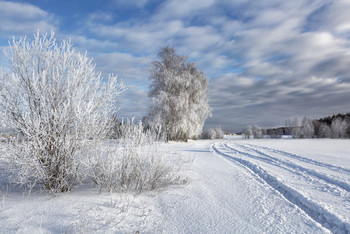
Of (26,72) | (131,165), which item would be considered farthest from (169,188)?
(26,72)

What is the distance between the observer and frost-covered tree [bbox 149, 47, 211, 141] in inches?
792

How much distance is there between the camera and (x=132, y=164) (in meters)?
4.65

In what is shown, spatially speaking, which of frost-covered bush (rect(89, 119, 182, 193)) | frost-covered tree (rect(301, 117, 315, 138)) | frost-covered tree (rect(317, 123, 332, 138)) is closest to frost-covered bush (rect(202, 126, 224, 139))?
frost-covered tree (rect(301, 117, 315, 138))

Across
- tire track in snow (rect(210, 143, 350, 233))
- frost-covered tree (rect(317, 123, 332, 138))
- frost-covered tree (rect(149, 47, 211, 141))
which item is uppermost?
frost-covered tree (rect(149, 47, 211, 141))

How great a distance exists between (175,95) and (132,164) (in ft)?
56.7

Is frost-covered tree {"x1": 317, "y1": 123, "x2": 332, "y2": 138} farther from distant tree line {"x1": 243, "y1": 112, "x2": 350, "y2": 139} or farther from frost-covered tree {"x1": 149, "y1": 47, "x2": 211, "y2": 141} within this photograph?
frost-covered tree {"x1": 149, "y1": 47, "x2": 211, "y2": 141}

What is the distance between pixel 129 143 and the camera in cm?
459

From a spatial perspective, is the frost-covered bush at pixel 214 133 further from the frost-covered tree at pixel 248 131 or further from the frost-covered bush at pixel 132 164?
the frost-covered bush at pixel 132 164

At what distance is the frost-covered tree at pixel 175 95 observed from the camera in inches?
792

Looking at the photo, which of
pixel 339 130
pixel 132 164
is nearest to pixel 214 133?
pixel 339 130

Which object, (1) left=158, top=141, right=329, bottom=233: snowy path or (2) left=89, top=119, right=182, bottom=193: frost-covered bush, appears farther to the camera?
(2) left=89, top=119, right=182, bottom=193: frost-covered bush

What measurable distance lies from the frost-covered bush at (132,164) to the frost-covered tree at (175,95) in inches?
557

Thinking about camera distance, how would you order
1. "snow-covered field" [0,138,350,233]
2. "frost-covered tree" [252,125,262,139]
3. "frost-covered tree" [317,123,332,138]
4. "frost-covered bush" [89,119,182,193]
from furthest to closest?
"frost-covered tree" [252,125,262,139] → "frost-covered tree" [317,123,332,138] → "frost-covered bush" [89,119,182,193] → "snow-covered field" [0,138,350,233]

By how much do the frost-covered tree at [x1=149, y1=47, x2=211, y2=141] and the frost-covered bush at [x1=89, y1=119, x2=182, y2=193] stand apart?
14.2m
